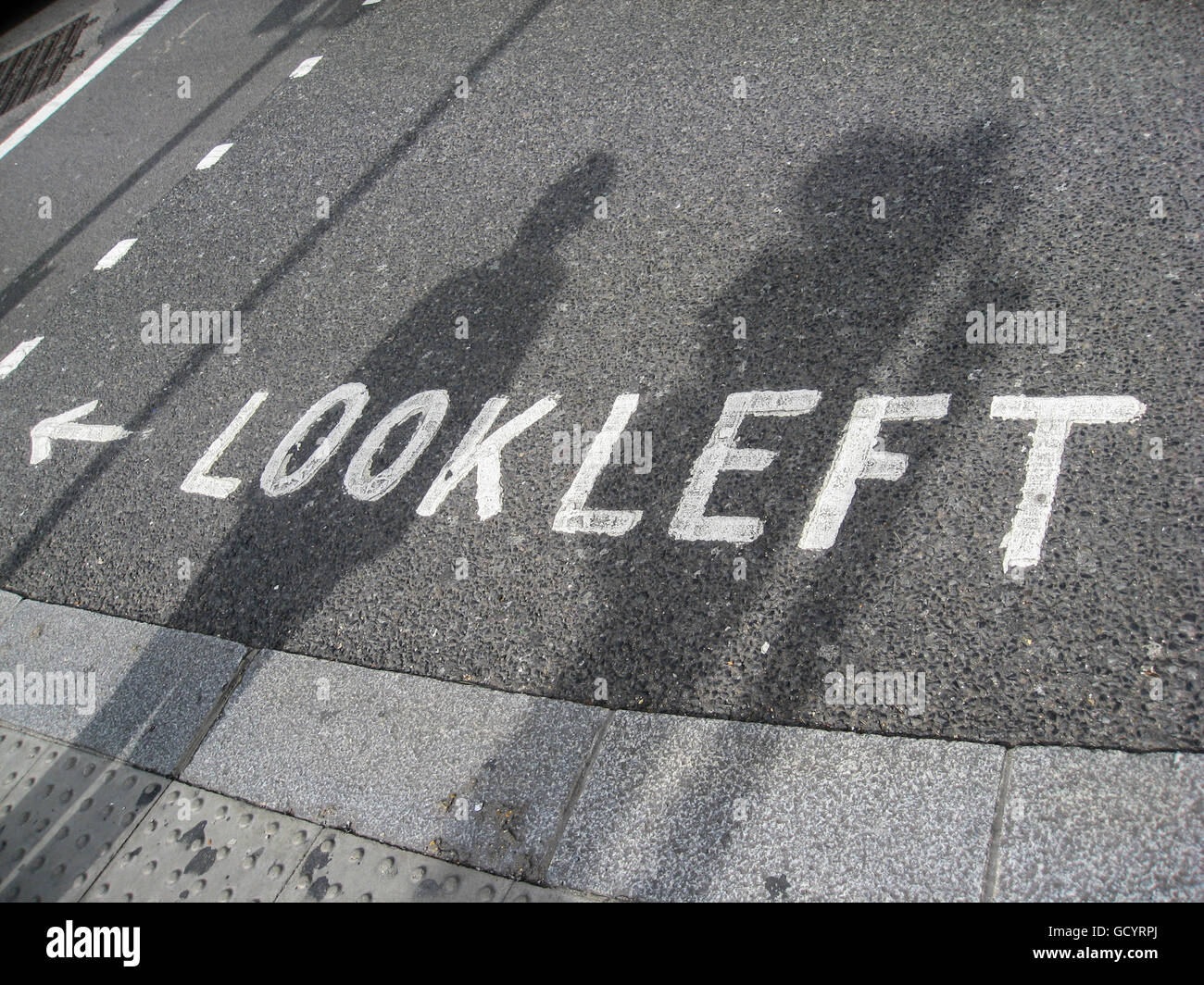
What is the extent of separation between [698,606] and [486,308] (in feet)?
7.20

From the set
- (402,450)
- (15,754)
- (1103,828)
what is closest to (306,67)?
(402,450)

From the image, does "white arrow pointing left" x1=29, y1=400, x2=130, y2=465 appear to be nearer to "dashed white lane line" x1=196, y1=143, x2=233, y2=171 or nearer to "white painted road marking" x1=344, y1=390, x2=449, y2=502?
"white painted road marking" x1=344, y1=390, x2=449, y2=502

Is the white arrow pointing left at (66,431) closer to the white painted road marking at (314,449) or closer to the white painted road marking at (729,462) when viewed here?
the white painted road marking at (314,449)

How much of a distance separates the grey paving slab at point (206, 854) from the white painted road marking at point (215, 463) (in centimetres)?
157

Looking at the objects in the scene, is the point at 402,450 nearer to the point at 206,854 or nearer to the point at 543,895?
the point at 206,854

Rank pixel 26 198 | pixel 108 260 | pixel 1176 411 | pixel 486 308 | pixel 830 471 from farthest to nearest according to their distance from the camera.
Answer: pixel 26 198
pixel 108 260
pixel 486 308
pixel 830 471
pixel 1176 411

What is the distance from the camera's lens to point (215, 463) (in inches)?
174

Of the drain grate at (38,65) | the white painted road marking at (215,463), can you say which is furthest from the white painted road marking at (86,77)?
the white painted road marking at (215,463)

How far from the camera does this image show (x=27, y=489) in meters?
4.91

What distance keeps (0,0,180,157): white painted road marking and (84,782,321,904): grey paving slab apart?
25.2 feet

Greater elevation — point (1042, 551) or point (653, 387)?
point (653, 387)
